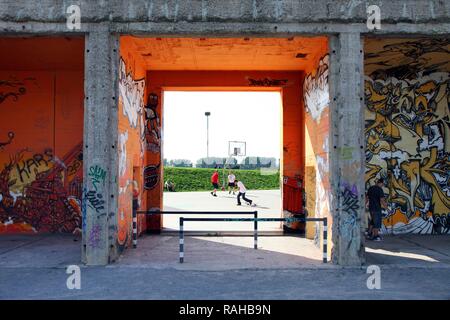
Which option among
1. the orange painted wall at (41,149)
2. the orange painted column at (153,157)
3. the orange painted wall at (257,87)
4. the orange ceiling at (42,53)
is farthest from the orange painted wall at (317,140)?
the orange painted wall at (41,149)

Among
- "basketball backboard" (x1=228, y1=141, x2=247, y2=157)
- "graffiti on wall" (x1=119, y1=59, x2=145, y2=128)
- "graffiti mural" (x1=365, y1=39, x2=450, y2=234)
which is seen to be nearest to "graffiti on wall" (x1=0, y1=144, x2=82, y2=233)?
"graffiti on wall" (x1=119, y1=59, x2=145, y2=128)

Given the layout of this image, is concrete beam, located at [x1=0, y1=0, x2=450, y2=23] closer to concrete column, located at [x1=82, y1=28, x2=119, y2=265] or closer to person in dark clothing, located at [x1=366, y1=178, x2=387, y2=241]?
concrete column, located at [x1=82, y1=28, x2=119, y2=265]

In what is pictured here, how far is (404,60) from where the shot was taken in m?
11.3

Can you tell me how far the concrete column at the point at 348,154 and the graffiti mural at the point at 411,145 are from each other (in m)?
4.16

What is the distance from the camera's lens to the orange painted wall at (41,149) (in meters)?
12.6

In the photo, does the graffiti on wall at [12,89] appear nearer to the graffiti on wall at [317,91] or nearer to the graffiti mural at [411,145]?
the graffiti on wall at [317,91]

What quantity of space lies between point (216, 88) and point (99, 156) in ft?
18.9

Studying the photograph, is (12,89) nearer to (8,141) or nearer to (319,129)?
(8,141)

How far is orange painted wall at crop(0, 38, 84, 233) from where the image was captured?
12.6 m

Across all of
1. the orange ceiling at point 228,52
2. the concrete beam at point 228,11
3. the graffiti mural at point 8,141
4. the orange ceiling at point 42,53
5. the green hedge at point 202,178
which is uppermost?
the concrete beam at point 228,11

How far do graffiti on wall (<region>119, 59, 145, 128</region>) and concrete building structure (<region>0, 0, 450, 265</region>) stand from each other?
0.08 meters

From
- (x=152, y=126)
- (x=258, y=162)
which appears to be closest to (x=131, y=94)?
(x=152, y=126)

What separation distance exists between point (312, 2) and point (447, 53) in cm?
430
